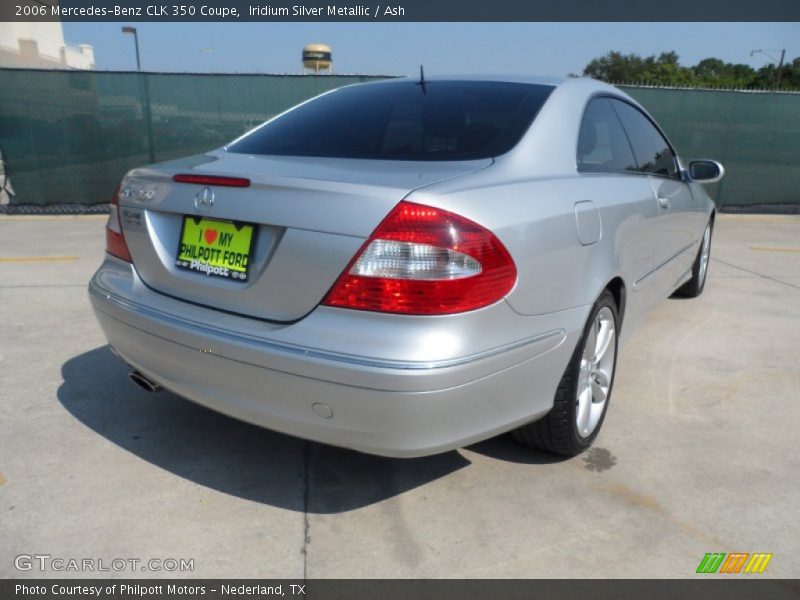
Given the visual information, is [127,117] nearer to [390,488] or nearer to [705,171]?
[705,171]

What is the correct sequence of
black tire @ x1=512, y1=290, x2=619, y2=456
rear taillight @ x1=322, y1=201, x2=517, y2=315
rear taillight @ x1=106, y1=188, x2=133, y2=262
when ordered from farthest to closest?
rear taillight @ x1=106, y1=188, x2=133, y2=262 < black tire @ x1=512, y1=290, x2=619, y2=456 < rear taillight @ x1=322, y1=201, x2=517, y2=315

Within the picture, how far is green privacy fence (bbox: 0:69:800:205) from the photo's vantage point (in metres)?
8.70

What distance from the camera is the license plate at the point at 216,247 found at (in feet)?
7.20

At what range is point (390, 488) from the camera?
2570 mm

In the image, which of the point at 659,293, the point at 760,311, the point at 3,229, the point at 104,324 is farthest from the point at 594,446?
the point at 3,229

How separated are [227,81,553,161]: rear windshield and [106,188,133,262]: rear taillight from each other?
1.76ft

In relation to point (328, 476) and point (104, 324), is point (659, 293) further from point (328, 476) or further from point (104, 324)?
point (104, 324)

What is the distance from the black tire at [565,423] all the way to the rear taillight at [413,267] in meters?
0.70

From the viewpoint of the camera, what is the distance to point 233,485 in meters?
2.56

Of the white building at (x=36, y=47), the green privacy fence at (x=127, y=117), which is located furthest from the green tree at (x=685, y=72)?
the green privacy fence at (x=127, y=117)

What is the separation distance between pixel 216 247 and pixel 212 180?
23 centimetres

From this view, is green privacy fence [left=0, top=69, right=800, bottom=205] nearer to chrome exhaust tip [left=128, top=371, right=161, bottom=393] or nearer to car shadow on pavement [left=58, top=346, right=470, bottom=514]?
car shadow on pavement [left=58, top=346, right=470, bottom=514]
